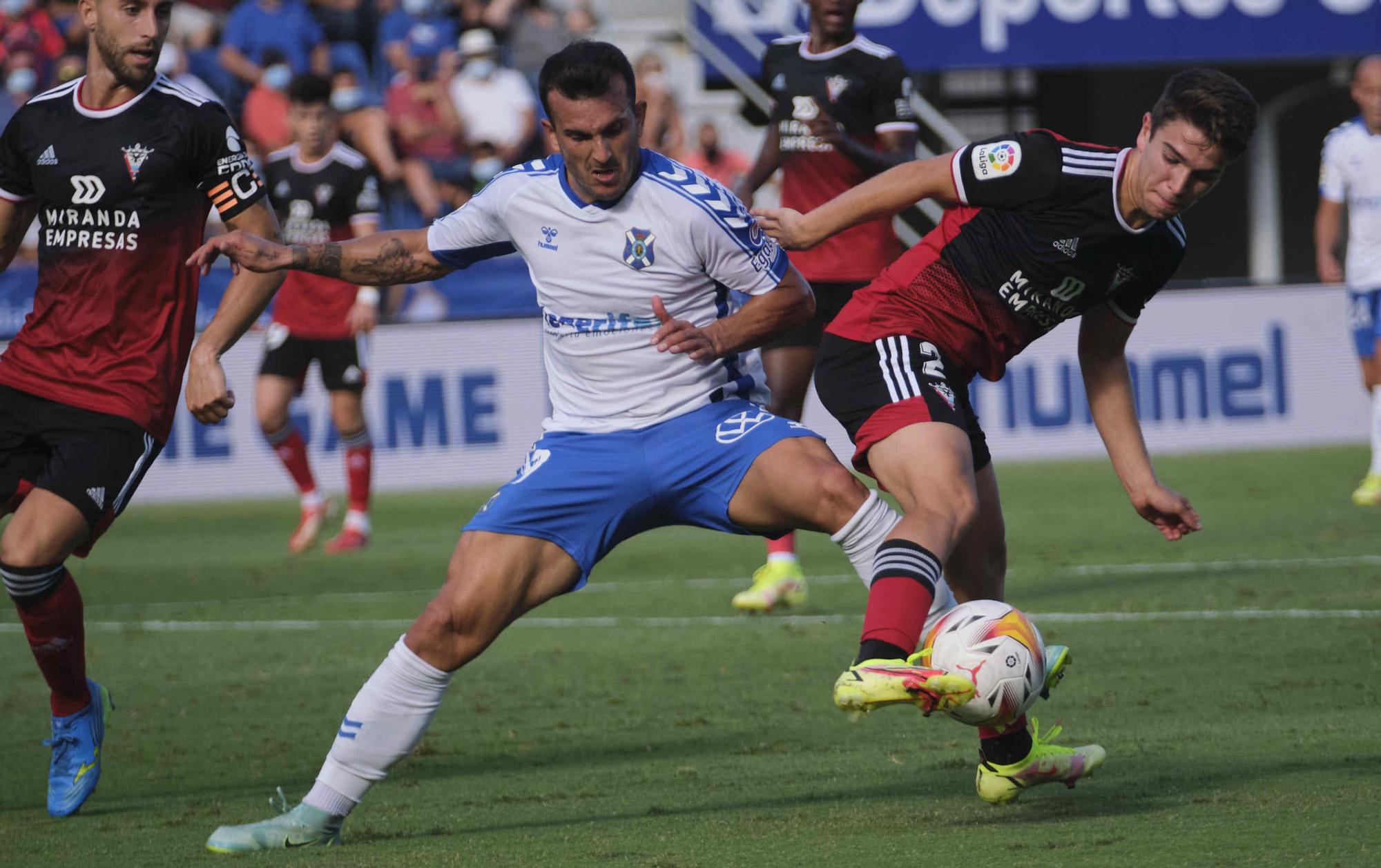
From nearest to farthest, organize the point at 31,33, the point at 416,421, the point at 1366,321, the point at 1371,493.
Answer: the point at 1371,493
the point at 1366,321
the point at 416,421
the point at 31,33

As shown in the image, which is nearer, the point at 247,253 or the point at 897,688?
the point at 897,688

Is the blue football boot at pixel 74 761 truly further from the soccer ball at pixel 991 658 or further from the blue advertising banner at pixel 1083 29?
the blue advertising banner at pixel 1083 29

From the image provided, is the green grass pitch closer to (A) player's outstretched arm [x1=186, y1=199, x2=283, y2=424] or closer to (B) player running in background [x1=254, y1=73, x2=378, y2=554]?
(B) player running in background [x1=254, y1=73, x2=378, y2=554]

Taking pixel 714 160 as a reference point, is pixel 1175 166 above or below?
above

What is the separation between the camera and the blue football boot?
17.5 ft

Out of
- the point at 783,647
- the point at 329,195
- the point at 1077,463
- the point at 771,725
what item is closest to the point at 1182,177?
the point at 771,725

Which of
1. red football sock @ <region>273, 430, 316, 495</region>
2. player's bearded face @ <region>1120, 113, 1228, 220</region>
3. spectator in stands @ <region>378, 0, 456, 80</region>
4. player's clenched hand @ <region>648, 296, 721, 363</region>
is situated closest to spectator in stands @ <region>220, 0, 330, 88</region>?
spectator in stands @ <region>378, 0, 456, 80</region>

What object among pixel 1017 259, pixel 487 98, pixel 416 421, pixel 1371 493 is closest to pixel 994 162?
pixel 1017 259

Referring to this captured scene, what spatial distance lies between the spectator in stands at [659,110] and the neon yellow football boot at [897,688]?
14031 millimetres

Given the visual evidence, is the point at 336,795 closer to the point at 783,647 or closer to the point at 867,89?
the point at 783,647

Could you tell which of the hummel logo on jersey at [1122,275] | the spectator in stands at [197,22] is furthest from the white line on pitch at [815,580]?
the spectator in stands at [197,22]

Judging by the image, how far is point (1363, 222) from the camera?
12406 millimetres

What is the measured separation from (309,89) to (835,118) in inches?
156

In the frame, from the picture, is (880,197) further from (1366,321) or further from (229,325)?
(1366,321)
